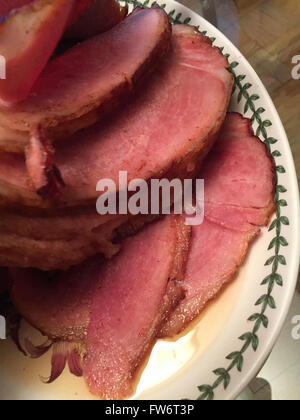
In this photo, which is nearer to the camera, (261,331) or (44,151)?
(44,151)

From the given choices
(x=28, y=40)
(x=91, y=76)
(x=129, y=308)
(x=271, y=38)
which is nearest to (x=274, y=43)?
(x=271, y=38)

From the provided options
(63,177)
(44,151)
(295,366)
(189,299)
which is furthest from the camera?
(295,366)

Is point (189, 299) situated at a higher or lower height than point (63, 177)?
lower

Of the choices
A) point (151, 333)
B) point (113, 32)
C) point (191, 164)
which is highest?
point (113, 32)

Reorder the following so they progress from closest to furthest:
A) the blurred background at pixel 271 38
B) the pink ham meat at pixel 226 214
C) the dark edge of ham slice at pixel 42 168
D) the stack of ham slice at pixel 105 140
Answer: the dark edge of ham slice at pixel 42 168 → the stack of ham slice at pixel 105 140 → the pink ham meat at pixel 226 214 → the blurred background at pixel 271 38

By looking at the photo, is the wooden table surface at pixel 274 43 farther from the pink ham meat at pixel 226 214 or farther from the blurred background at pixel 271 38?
the pink ham meat at pixel 226 214

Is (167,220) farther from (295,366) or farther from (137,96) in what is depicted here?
(295,366)

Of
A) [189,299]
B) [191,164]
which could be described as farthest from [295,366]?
[191,164]

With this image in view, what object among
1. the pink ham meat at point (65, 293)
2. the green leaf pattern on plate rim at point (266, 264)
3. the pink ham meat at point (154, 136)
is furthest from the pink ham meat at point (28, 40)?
the green leaf pattern on plate rim at point (266, 264)

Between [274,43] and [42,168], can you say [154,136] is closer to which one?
[42,168]
